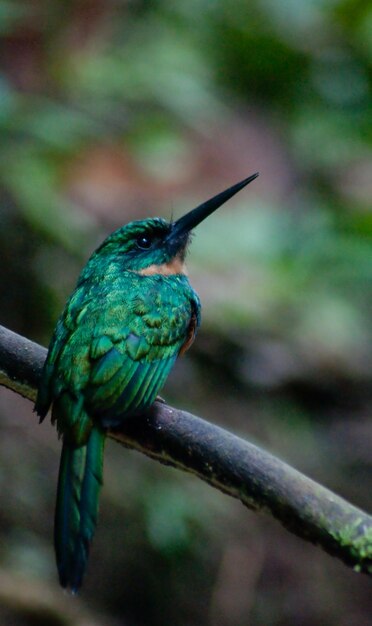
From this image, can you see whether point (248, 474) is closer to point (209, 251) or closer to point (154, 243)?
point (154, 243)

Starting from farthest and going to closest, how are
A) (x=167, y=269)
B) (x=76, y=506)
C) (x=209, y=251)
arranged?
(x=209, y=251) → (x=167, y=269) → (x=76, y=506)

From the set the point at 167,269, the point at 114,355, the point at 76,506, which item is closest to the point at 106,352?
the point at 114,355

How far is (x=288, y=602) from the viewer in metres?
4.23

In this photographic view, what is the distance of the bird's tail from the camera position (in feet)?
5.18

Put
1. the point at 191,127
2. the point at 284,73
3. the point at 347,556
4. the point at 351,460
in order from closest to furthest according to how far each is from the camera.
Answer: the point at 347,556 < the point at 351,460 < the point at 191,127 < the point at 284,73

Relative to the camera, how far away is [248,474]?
67.4 inches

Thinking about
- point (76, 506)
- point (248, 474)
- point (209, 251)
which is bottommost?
point (76, 506)

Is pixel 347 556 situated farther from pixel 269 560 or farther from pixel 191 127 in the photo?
pixel 191 127

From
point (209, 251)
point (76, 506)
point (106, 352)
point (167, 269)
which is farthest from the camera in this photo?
point (209, 251)

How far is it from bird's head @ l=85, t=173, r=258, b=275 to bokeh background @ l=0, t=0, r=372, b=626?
1449 mm

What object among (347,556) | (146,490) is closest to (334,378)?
(146,490)

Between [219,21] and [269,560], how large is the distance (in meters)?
3.33

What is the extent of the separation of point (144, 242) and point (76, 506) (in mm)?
1013

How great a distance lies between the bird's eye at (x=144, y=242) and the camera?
254 cm
